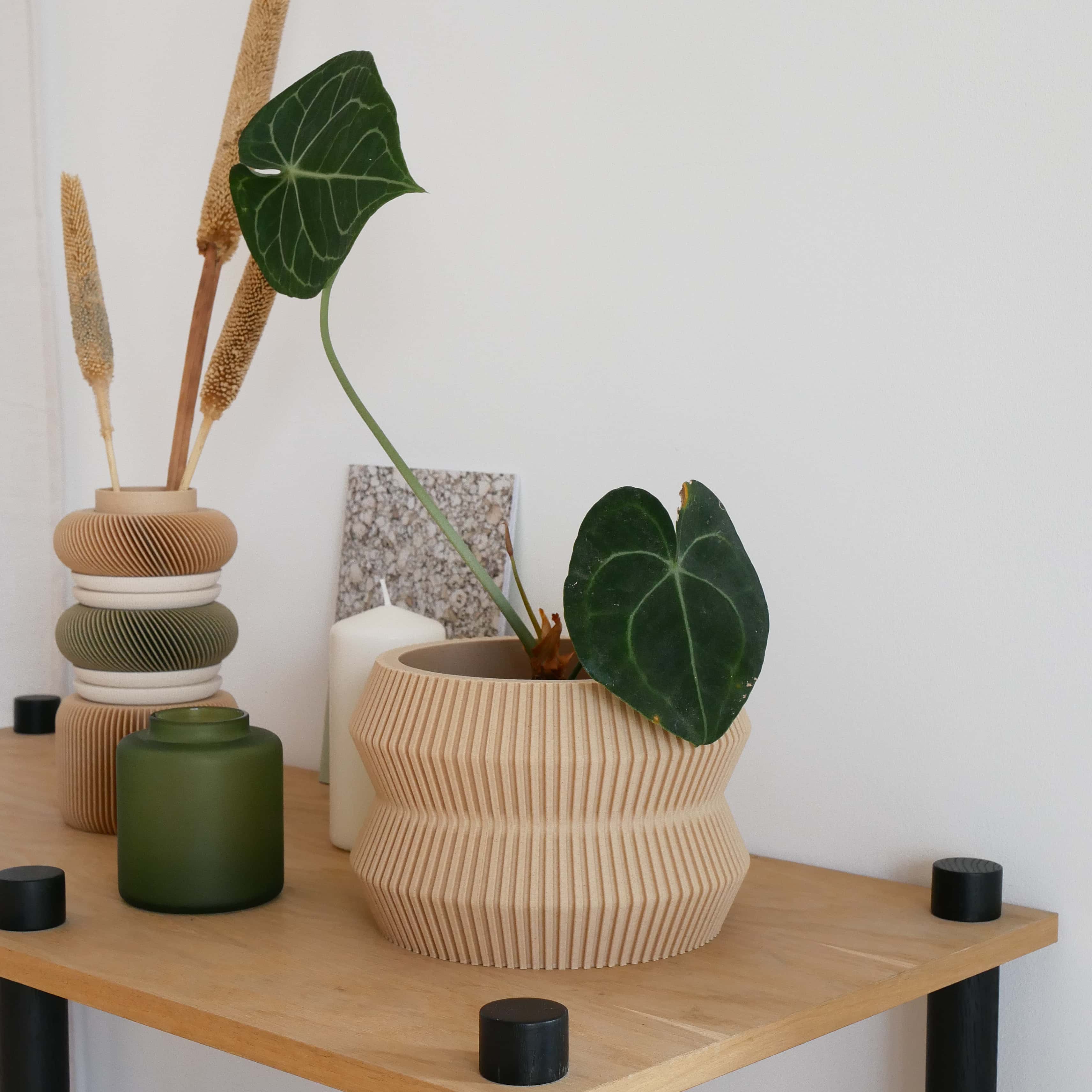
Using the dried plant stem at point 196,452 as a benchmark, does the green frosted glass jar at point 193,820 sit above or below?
below

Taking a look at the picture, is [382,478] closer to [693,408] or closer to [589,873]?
[693,408]

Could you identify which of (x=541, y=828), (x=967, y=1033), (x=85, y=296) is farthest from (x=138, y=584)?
(x=967, y=1033)

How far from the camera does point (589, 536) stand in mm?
663

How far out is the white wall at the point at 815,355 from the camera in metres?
0.78

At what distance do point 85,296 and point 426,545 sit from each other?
0.33 m

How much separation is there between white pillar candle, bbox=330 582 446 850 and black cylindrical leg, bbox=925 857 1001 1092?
384 mm

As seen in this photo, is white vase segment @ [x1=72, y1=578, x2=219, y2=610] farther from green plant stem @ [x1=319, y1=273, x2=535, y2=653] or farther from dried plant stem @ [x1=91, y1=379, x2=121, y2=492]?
green plant stem @ [x1=319, y1=273, x2=535, y2=653]

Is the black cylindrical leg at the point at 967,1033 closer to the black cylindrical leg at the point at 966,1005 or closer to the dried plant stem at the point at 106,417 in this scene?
the black cylindrical leg at the point at 966,1005

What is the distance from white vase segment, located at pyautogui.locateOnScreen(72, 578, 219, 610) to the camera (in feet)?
3.13

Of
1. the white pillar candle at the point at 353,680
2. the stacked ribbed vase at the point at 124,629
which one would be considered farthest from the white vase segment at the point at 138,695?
the white pillar candle at the point at 353,680

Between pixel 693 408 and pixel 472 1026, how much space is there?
0.49 m

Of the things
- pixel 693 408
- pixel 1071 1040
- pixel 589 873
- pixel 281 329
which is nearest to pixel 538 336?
pixel 693 408

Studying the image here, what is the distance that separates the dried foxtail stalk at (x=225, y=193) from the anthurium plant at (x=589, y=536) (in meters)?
0.21

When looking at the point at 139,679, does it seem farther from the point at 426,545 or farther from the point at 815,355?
the point at 815,355
